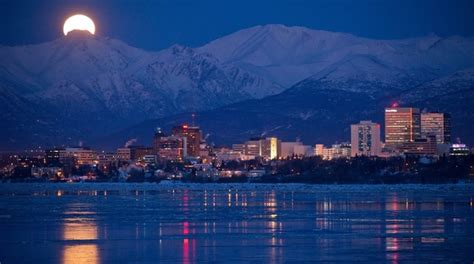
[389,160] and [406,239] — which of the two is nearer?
[406,239]

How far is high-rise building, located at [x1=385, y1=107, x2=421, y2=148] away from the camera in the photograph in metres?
184

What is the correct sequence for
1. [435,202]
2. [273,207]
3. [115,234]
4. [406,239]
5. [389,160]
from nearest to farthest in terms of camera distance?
[406,239] → [115,234] → [273,207] → [435,202] → [389,160]

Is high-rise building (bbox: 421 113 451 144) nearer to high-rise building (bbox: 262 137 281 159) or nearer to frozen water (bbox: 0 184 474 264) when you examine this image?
high-rise building (bbox: 262 137 281 159)

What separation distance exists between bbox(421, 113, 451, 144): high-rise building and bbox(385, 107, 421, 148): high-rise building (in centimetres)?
100

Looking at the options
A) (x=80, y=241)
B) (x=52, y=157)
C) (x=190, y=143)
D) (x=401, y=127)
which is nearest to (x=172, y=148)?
(x=190, y=143)

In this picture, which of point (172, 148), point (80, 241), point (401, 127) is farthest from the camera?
point (172, 148)

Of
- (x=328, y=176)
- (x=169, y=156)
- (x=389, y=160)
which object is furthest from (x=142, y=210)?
(x=169, y=156)

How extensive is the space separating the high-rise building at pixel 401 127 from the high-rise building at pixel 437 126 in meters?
1.00

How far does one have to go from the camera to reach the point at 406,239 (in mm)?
35375

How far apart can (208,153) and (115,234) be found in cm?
15591

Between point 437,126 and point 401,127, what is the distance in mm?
5925

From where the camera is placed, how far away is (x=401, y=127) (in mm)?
187375

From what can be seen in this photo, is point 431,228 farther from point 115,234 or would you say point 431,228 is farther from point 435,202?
point 435,202

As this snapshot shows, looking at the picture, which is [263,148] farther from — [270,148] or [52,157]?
[52,157]
